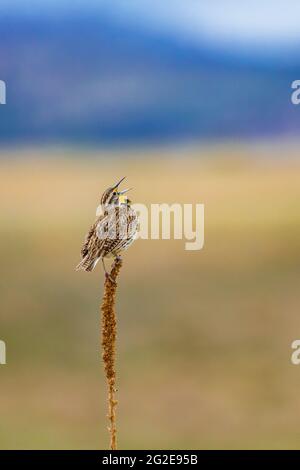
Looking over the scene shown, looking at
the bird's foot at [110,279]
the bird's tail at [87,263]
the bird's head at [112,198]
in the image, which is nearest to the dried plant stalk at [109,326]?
the bird's foot at [110,279]

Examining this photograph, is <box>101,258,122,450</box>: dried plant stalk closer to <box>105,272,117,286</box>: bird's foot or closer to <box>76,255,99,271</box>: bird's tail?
<box>105,272,117,286</box>: bird's foot

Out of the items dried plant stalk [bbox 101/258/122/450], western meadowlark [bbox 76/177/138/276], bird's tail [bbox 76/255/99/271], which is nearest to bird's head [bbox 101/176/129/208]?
western meadowlark [bbox 76/177/138/276]

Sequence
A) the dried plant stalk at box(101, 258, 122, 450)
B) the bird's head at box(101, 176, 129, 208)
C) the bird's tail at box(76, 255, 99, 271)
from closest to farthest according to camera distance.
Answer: the dried plant stalk at box(101, 258, 122, 450) < the bird's tail at box(76, 255, 99, 271) < the bird's head at box(101, 176, 129, 208)

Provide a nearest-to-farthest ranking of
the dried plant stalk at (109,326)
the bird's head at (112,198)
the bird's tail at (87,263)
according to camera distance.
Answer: the dried plant stalk at (109,326) < the bird's tail at (87,263) < the bird's head at (112,198)

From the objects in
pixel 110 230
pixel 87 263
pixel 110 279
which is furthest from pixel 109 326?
pixel 110 230

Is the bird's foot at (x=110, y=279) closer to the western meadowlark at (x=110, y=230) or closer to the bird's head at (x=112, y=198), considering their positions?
the western meadowlark at (x=110, y=230)

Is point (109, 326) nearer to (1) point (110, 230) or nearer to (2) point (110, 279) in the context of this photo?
(2) point (110, 279)

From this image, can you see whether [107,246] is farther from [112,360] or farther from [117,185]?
[112,360]

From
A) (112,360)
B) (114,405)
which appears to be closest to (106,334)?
(112,360)

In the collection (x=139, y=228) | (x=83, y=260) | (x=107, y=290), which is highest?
(x=139, y=228)
